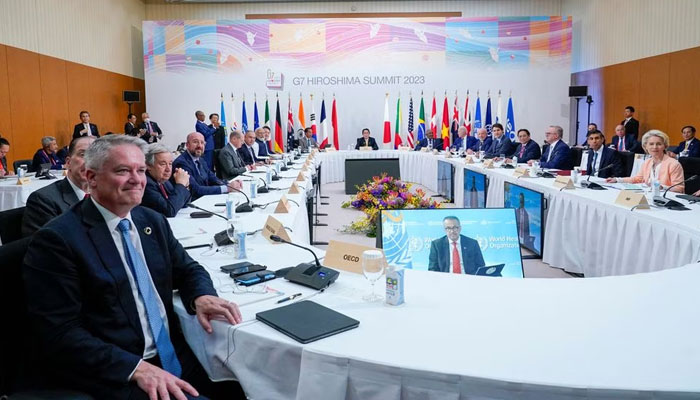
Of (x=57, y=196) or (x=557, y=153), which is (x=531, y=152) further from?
(x=57, y=196)

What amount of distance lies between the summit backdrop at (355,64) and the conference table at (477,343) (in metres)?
10.9

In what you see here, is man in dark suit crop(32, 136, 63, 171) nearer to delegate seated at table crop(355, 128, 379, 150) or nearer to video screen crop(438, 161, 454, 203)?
video screen crop(438, 161, 454, 203)

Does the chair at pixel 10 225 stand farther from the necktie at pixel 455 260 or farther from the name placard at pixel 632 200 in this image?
the name placard at pixel 632 200

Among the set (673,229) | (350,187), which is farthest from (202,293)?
(350,187)

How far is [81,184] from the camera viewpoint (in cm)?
252

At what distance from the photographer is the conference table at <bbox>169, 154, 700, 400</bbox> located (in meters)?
1.19

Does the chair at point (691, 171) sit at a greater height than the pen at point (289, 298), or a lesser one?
greater

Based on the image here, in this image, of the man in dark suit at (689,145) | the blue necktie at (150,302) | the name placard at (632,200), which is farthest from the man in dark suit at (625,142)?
the blue necktie at (150,302)

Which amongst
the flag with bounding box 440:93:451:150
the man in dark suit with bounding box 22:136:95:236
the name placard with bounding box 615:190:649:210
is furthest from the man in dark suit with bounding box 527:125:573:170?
the man in dark suit with bounding box 22:136:95:236

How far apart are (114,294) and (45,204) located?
1135 mm

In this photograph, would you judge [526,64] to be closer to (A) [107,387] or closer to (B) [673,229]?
(B) [673,229]

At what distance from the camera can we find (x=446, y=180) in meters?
8.16

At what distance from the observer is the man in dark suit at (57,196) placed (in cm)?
224

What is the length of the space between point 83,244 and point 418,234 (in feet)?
4.91
